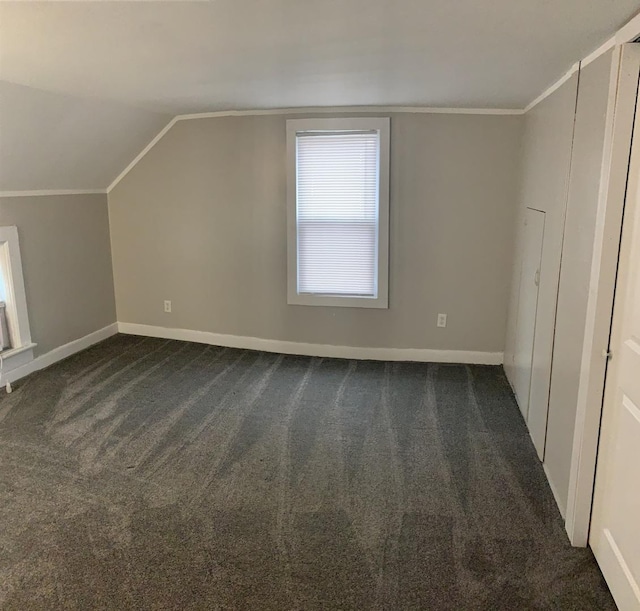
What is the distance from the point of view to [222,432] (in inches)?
122

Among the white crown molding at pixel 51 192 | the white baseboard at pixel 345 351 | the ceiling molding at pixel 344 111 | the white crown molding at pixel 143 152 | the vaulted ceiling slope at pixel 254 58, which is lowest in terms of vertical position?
the white baseboard at pixel 345 351

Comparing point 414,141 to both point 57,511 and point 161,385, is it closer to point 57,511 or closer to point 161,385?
point 161,385

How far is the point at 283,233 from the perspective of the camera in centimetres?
425

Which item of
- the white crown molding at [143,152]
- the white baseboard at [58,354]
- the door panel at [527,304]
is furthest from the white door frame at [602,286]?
the white baseboard at [58,354]

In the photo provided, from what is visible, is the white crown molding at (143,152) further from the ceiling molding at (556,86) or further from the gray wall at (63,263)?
the ceiling molding at (556,86)

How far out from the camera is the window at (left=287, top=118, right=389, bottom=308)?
3.99 meters

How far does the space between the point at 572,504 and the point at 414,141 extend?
9.00 ft

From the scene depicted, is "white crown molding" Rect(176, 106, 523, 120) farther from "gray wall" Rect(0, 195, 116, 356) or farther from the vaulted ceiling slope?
"gray wall" Rect(0, 195, 116, 356)

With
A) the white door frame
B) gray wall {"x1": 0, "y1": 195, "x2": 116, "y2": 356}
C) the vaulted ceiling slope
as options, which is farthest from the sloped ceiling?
the white door frame

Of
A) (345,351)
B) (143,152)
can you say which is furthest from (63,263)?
(345,351)

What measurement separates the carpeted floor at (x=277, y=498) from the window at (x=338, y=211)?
788mm

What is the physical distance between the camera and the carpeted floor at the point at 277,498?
195 cm

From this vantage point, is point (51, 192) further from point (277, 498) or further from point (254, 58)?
point (277, 498)

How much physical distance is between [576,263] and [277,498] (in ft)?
5.61
